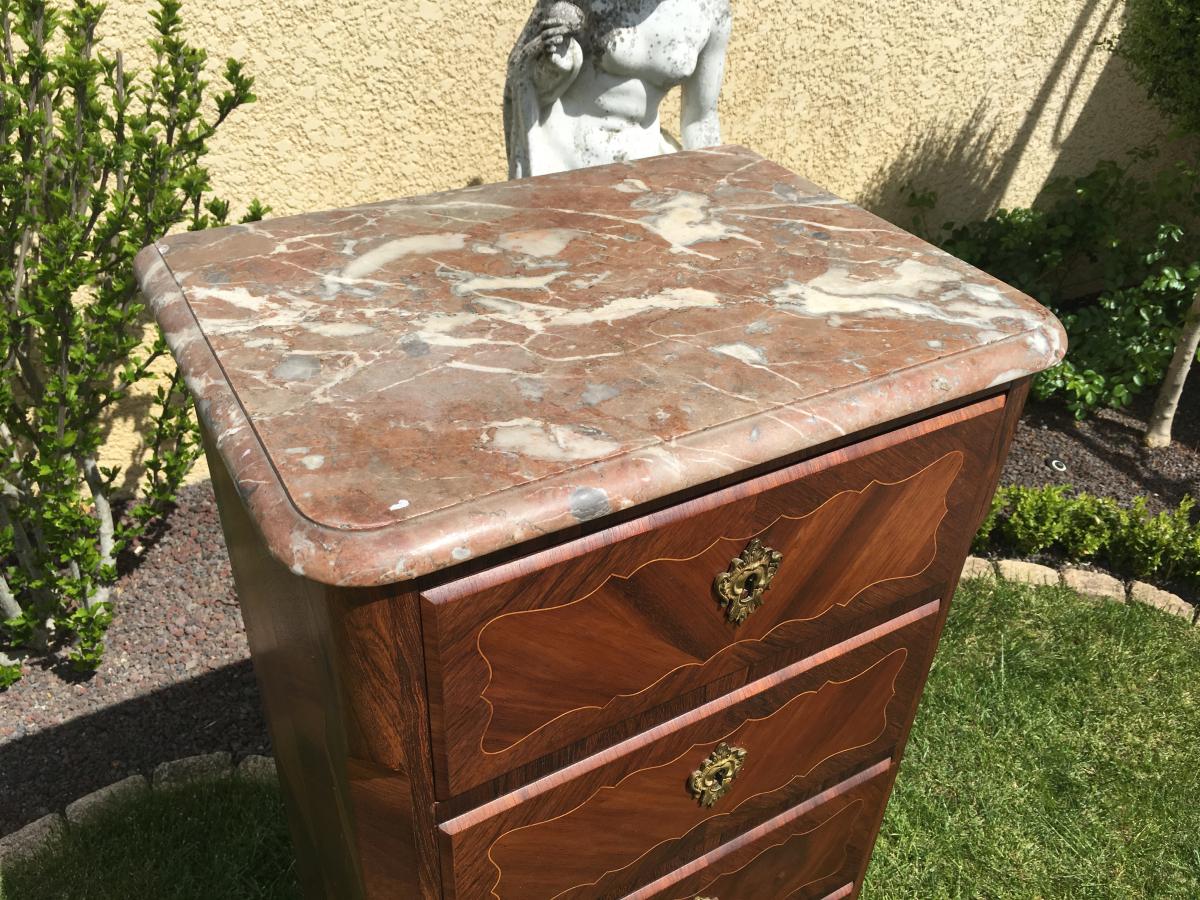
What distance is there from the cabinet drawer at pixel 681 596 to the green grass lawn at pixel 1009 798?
Result: 1369 millimetres

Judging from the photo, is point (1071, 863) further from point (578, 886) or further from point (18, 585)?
point (18, 585)

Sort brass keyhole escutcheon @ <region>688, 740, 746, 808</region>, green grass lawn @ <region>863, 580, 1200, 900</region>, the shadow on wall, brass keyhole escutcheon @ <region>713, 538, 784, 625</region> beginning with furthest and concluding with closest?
the shadow on wall
green grass lawn @ <region>863, 580, 1200, 900</region>
brass keyhole escutcheon @ <region>688, 740, 746, 808</region>
brass keyhole escutcheon @ <region>713, 538, 784, 625</region>

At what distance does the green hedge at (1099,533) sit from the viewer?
3445 mm

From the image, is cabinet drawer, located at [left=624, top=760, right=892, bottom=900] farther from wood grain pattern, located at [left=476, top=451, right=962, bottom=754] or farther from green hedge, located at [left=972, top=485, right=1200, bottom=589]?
green hedge, located at [left=972, top=485, right=1200, bottom=589]

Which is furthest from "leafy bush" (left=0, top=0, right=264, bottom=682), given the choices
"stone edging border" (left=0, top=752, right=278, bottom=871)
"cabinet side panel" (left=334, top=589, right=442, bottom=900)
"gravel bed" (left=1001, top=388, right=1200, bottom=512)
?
"gravel bed" (left=1001, top=388, right=1200, bottom=512)

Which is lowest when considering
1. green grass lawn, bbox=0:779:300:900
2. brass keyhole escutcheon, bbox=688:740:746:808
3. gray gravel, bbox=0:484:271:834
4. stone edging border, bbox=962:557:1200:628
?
gray gravel, bbox=0:484:271:834

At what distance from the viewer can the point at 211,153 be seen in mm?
3242

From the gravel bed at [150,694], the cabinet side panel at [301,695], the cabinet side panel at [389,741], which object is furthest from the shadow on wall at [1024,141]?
the cabinet side panel at [389,741]

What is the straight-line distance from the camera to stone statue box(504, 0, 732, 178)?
2566 mm

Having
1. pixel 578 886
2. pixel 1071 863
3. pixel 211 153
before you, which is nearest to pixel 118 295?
pixel 211 153

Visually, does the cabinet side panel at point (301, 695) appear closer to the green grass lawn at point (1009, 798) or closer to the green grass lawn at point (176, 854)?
the green grass lawn at point (176, 854)

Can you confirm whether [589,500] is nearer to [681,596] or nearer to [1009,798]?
[681,596]

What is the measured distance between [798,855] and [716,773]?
42 cm

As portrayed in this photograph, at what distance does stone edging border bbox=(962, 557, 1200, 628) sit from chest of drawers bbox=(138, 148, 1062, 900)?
1.86 metres
